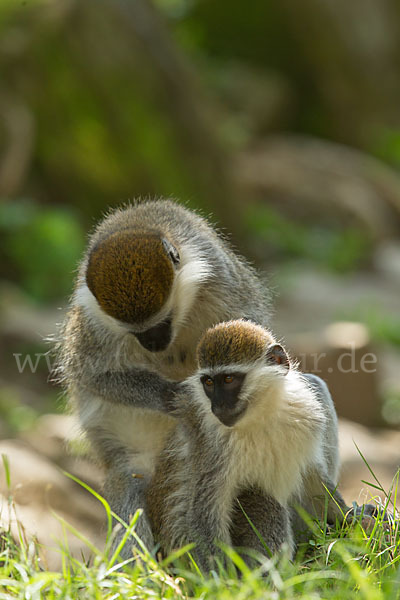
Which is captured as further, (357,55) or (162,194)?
(357,55)

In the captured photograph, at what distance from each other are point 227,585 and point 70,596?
2.02ft

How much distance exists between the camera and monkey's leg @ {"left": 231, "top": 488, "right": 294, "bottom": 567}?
3.43 m

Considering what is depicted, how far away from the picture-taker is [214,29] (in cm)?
2269

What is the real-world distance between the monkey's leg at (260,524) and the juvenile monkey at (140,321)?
1.70ft

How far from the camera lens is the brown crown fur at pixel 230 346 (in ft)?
11.2

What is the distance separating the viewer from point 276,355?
11.6ft

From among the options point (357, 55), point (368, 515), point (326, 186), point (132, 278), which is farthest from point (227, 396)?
point (357, 55)

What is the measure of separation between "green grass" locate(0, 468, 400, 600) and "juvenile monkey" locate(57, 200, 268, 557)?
26.9 inches

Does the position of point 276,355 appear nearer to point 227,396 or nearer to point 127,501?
point 227,396

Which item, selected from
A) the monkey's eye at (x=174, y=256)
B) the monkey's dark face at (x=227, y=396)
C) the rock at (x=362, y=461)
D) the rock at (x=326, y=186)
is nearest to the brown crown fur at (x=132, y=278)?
the monkey's eye at (x=174, y=256)

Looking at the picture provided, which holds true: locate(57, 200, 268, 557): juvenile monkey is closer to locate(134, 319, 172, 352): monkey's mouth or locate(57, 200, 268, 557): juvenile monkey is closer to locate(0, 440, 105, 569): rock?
locate(134, 319, 172, 352): monkey's mouth

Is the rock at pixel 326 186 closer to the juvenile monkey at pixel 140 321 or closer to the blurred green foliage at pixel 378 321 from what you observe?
the blurred green foliage at pixel 378 321

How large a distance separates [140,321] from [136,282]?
0.67ft

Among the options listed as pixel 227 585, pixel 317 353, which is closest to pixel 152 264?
pixel 227 585
